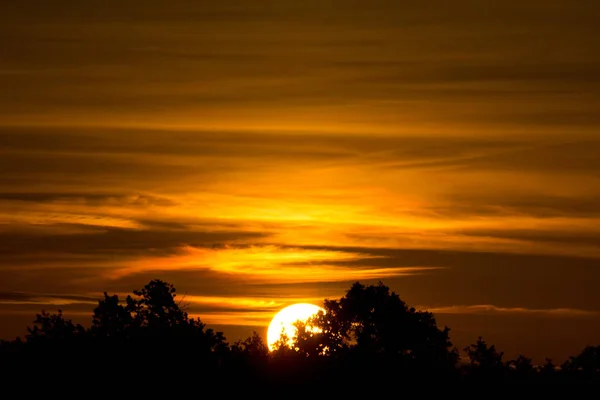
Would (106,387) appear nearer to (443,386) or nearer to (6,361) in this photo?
(6,361)

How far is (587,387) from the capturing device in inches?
2270

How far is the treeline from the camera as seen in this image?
53250 mm

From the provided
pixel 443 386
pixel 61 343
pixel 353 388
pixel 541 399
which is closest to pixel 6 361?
pixel 61 343

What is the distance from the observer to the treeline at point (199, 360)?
5325 centimetres

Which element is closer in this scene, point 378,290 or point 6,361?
point 6,361

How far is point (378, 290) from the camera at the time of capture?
71.1m

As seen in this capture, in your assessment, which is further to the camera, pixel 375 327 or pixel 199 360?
pixel 375 327

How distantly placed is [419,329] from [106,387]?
75.4 feet

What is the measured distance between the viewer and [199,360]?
181 ft

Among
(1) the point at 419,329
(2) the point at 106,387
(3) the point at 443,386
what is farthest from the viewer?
(1) the point at 419,329

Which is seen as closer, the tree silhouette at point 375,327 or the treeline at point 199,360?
the treeline at point 199,360

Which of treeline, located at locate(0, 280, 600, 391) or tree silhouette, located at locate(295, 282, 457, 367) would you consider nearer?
treeline, located at locate(0, 280, 600, 391)

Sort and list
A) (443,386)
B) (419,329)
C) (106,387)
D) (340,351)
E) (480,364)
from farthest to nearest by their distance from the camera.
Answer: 1. (419,329)
2. (340,351)
3. (480,364)
4. (443,386)
5. (106,387)

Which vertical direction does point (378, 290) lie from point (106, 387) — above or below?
above
